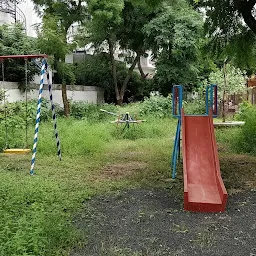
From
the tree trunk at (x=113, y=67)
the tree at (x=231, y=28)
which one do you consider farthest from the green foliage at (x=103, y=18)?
the tree at (x=231, y=28)

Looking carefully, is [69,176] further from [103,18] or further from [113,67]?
[113,67]

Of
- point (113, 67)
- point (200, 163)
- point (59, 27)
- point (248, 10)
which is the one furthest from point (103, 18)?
point (200, 163)

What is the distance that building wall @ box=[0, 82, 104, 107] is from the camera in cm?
1424

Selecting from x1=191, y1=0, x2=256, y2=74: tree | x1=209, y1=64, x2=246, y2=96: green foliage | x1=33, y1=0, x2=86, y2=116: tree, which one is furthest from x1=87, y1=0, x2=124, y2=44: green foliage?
x1=191, y1=0, x2=256, y2=74: tree

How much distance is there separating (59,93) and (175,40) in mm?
5670

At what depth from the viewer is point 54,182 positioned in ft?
21.0

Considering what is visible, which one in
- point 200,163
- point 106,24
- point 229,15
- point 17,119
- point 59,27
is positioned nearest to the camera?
point 200,163

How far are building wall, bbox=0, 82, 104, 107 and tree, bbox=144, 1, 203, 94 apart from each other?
11.5ft

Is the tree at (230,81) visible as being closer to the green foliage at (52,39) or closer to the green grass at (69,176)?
the green grass at (69,176)

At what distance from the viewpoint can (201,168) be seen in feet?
20.8

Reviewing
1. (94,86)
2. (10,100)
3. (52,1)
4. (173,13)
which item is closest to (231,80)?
(173,13)

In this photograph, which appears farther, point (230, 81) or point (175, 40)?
point (230, 81)

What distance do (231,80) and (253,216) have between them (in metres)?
13.4

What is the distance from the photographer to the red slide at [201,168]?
519 centimetres
